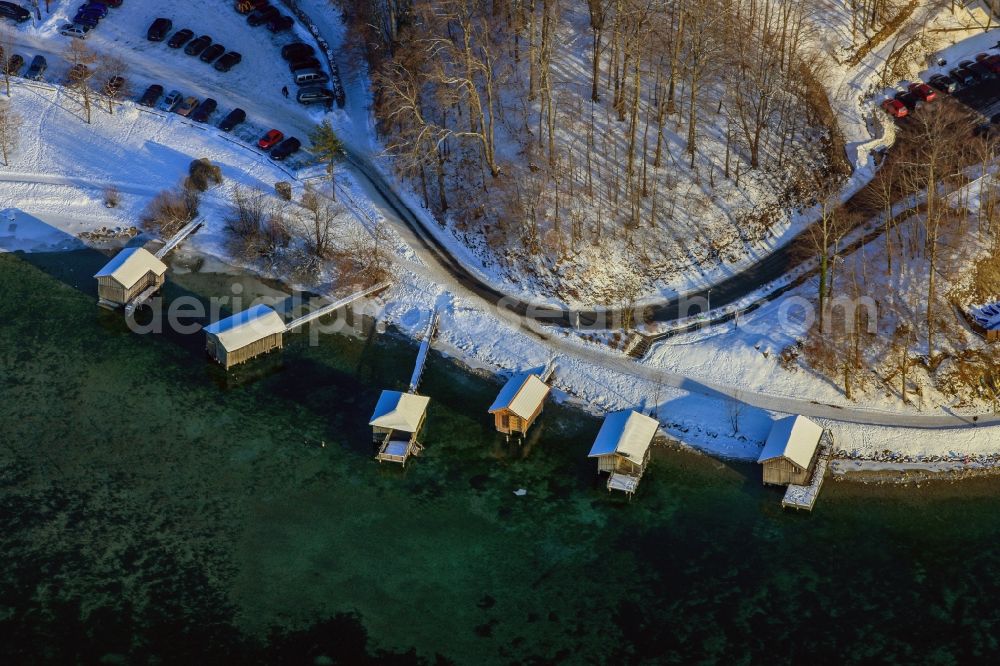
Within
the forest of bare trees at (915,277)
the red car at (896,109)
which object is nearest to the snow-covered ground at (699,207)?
the red car at (896,109)

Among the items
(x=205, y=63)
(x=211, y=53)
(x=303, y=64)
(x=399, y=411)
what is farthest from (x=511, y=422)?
(x=211, y=53)

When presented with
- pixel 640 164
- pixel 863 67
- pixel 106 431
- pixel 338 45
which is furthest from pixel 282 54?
pixel 863 67

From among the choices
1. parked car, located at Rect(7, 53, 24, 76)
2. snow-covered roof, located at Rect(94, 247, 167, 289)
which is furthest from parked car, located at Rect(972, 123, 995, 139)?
parked car, located at Rect(7, 53, 24, 76)

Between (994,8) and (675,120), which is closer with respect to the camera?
(675,120)

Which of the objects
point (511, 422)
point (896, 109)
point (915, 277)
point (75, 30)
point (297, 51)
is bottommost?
point (511, 422)

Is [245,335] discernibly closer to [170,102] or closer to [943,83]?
[170,102]

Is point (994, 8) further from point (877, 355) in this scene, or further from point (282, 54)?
point (282, 54)

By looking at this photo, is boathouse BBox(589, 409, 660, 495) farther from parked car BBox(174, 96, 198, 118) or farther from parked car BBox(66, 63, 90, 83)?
parked car BBox(66, 63, 90, 83)
